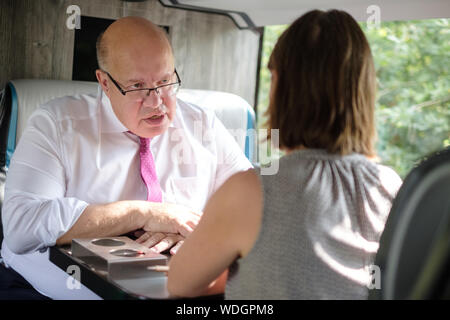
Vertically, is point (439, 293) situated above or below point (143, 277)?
above

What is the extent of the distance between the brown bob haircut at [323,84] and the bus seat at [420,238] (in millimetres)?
222

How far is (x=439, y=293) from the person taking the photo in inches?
39.7

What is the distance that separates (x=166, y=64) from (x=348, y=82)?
1.02 metres

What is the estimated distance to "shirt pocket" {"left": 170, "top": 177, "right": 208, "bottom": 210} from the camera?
2295 millimetres

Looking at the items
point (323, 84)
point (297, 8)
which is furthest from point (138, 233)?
point (297, 8)

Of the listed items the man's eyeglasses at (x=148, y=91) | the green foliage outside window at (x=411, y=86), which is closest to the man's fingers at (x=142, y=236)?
the man's eyeglasses at (x=148, y=91)

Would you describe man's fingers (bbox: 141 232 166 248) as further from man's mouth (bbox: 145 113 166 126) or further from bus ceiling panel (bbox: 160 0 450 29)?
bus ceiling panel (bbox: 160 0 450 29)

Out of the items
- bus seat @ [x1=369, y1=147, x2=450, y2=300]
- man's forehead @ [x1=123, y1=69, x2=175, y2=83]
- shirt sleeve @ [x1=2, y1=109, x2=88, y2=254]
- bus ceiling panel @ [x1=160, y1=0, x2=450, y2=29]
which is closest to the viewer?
bus seat @ [x1=369, y1=147, x2=450, y2=300]

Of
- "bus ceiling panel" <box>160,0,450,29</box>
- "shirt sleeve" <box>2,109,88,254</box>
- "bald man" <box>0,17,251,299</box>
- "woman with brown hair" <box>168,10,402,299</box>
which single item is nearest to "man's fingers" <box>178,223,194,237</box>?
"bald man" <box>0,17,251,299</box>

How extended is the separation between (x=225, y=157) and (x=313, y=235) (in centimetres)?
130

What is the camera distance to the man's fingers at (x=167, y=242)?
167 centimetres

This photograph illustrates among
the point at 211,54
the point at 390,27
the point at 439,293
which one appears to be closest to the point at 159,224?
the point at 439,293

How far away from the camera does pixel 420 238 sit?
1.07 meters

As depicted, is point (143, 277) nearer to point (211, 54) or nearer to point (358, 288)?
point (358, 288)
